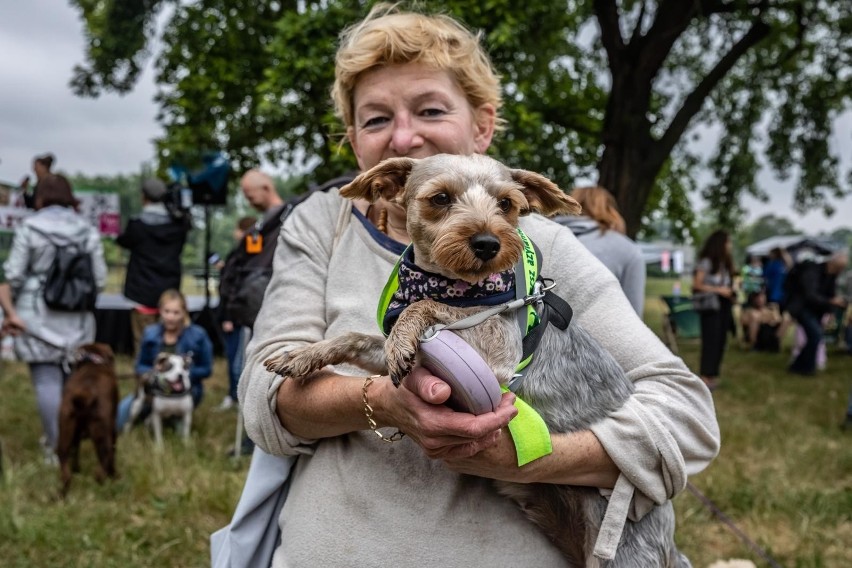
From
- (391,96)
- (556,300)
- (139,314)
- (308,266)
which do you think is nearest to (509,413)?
(556,300)

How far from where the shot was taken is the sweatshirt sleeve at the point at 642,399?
1.83 meters

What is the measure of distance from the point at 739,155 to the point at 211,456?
43.1 feet

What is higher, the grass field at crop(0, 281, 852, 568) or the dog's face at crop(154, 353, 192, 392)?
the dog's face at crop(154, 353, 192, 392)

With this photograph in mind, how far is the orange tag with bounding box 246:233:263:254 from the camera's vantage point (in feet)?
18.0

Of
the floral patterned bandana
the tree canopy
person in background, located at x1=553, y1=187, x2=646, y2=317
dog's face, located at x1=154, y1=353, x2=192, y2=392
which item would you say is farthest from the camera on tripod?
the floral patterned bandana

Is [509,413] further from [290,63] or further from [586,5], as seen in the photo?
[586,5]

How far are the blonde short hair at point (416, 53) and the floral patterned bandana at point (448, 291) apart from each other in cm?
71

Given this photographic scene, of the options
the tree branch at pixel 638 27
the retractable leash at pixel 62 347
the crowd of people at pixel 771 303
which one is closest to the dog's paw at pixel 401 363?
the retractable leash at pixel 62 347

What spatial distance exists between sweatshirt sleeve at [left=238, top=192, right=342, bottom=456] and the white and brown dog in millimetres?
5625

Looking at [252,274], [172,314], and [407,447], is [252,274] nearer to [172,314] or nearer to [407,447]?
[172,314]

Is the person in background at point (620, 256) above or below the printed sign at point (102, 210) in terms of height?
below

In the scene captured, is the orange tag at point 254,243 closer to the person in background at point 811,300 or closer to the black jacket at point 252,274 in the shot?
the black jacket at point 252,274

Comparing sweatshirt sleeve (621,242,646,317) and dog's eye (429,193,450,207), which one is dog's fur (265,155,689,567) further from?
sweatshirt sleeve (621,242,646,317)

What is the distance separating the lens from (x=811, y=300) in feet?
45.7
